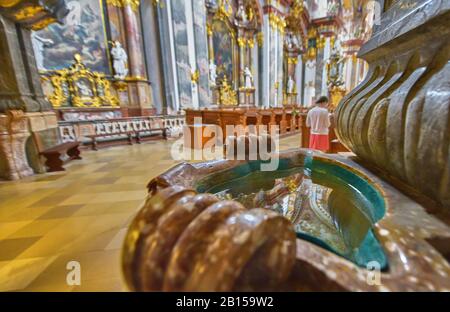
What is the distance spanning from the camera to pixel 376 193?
84 centimetres

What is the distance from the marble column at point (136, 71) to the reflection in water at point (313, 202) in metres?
7.76

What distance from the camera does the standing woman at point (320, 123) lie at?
354 centimetres

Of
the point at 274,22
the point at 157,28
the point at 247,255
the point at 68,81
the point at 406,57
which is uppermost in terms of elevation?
the point at 274,22

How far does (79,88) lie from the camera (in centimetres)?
734

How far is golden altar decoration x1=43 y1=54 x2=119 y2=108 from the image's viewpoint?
692 centimetres

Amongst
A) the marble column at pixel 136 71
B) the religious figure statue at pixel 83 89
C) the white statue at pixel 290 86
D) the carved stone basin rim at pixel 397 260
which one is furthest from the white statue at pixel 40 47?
the white statue at pixel 290 86

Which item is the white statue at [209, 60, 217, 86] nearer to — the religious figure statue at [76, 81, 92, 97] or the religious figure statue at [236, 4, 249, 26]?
the religious figure statue at [236, 4, 249, 26]

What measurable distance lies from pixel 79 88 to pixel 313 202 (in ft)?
29.2

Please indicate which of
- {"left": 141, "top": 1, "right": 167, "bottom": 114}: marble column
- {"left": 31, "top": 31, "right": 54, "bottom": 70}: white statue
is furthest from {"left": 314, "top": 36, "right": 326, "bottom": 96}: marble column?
{"left": 31, "top": 31, "right": 54, "bottom": 70}: white statue

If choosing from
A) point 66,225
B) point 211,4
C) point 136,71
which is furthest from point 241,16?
point 66,225

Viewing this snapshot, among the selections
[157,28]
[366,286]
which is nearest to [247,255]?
[366,286]

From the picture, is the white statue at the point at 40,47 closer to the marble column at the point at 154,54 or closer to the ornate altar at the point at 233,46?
the marble column at the point at 154,54
